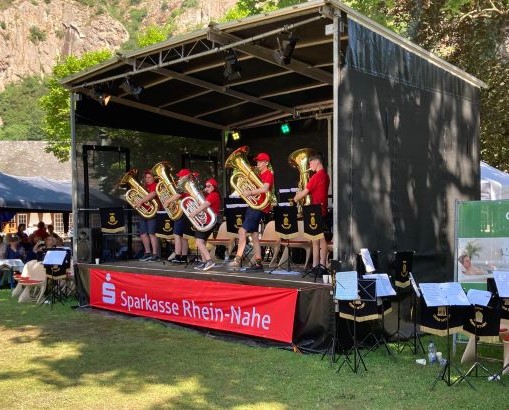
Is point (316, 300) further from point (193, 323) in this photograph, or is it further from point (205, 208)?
point (205, 208)

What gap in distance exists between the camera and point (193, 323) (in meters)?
8.43

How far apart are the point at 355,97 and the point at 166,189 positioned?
4.47 meters

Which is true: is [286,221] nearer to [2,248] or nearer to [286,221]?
[286,221]

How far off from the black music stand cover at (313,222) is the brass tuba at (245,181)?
3.15 ft

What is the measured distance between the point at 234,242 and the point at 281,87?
3.15 metres

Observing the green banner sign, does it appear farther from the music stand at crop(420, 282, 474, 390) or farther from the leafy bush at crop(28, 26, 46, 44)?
the leafy bush at crop(28, 26, 46, 44)

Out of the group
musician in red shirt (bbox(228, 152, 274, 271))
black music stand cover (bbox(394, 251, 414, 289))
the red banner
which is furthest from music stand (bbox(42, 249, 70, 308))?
black music stand cover (bbox(394, 251, 414, 289))

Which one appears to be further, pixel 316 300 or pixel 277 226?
pixel 277 226

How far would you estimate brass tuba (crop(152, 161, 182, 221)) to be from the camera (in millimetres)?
10417

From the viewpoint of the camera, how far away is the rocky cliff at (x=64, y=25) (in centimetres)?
10500

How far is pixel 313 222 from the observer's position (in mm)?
7891

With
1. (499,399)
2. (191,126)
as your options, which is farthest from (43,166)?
(499,399)

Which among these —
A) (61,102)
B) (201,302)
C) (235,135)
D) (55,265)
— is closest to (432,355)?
(201,302)

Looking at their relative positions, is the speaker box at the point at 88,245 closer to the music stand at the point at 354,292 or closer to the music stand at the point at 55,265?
the music stand at the point at 55,265
